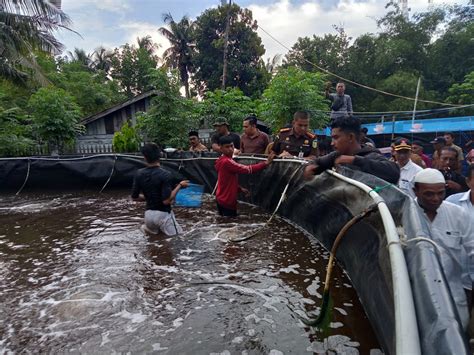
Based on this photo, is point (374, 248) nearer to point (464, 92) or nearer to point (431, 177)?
point (431, 177)

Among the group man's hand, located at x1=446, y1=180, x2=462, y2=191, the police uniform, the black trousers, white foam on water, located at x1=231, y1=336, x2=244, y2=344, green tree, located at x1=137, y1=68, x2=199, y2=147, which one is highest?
green tree, located at x1=137, y1=68, x2=199, y2=147

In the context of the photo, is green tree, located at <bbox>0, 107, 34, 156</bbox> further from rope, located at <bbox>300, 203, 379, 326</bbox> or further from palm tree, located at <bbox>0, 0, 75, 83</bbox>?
rope, located at <bbox>300, 203, 379, 326</bbox>

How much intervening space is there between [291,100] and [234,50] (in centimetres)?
1735

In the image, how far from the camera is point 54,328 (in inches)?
112

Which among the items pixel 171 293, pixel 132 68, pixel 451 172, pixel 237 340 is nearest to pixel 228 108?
pixel 451 172

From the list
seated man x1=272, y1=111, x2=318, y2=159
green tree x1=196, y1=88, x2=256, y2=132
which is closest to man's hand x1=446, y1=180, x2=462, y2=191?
seated man x1=272, y1=111, x2=318, y2=159

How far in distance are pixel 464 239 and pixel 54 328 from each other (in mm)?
3197

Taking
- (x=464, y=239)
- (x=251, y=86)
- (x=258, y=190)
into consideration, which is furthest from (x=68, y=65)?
(x=464, y=239)

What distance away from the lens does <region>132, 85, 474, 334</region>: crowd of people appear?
2.42m

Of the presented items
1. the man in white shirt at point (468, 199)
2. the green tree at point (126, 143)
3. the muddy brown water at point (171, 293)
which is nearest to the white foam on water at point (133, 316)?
the muddy brown water at point (171, 293)

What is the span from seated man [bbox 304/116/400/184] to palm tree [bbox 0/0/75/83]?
13.8 m

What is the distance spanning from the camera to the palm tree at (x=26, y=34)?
12930 millimetres

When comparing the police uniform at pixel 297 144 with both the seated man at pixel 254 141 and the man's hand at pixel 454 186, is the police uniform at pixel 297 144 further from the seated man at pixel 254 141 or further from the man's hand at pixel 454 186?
the man's hand at pixel 454 186

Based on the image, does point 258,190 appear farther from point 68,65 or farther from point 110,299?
point 68,65
